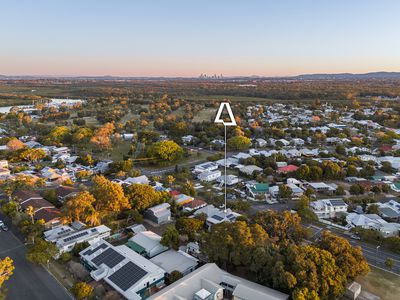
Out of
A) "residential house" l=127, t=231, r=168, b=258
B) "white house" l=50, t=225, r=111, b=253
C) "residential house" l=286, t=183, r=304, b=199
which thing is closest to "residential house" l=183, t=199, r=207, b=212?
"residential house" l=127, t=231, r=168, b=258

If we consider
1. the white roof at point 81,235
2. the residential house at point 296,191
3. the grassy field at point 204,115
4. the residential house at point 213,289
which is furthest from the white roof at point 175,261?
the grassy field at point 204,115

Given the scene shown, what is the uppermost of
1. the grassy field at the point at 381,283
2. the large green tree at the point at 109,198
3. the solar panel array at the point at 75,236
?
the large green tree at the point at 109,198

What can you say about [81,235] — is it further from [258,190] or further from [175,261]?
[258,190]

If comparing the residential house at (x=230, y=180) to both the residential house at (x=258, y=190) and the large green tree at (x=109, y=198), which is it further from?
the large green tree at (x=109, y=198)

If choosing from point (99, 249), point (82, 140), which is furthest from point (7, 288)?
point (82, 140)

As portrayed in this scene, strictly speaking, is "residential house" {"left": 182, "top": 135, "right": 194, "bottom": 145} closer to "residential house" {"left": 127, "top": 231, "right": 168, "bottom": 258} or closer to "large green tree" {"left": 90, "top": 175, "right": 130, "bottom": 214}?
"large green tree" {"left": 90, "top": 175, "right": 130, "bottom": 214}

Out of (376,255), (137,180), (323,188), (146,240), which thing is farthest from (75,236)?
(323,188)

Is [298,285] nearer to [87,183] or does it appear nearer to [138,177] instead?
[138,177]

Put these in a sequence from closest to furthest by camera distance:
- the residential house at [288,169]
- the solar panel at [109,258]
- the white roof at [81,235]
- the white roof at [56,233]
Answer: the solar panel at [109,258]
the white roof at [81,235]
the white roof at [56,233]
the residential house at [288,169]
